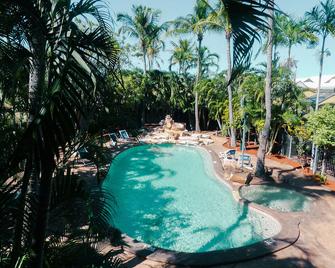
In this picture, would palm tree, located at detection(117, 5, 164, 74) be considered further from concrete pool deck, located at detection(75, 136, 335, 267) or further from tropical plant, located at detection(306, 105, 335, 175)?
concrete pool deck, located at detection(75, 136, 335, 267)

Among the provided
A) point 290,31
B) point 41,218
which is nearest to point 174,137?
point 290,31

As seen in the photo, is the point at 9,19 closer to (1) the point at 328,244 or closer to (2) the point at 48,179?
(2) the point at 48,179

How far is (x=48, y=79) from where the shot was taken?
1.88 meters

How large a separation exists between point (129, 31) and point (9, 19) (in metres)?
25.5

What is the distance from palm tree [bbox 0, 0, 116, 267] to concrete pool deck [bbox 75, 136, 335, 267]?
4.59 metres

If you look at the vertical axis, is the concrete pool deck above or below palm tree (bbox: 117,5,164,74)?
below

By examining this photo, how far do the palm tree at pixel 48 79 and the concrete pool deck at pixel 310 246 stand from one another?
15.1ft

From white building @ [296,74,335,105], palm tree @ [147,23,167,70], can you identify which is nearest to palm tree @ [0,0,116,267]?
white building @ [296,74,335,105]

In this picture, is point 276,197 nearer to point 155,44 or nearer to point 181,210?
point 181,210

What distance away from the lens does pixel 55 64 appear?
1836 millimetres

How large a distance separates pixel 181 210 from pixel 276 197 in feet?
12.8

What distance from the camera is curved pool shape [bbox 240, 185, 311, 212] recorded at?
1093cm

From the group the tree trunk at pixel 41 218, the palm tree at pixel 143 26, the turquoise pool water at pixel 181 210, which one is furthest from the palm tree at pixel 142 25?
the tree trunk at pixel 41 218

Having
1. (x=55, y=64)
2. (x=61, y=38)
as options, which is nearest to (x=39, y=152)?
(x=55, y=64)
